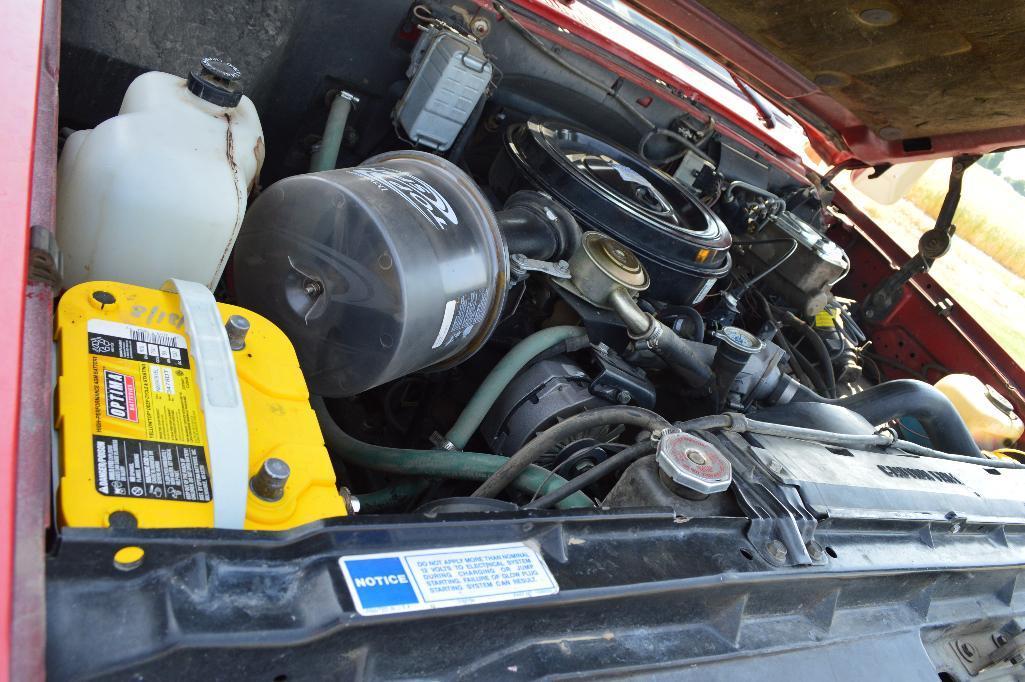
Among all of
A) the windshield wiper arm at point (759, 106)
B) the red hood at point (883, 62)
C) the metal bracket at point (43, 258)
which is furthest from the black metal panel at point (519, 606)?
the windshield wiper arm at point (759, 106)

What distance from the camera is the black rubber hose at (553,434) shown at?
138 centimetres

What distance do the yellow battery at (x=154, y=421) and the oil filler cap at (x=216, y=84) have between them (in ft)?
1.42

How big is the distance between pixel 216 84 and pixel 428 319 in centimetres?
54

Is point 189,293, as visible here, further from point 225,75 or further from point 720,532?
point 720,532

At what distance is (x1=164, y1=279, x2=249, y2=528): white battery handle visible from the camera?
35.5 inches

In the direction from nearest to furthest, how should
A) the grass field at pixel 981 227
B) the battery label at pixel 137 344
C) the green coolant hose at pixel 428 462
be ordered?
the battery label at pixel 137 344
the green coolant hose at pixel 428 462
the grass field at pixel 981 227

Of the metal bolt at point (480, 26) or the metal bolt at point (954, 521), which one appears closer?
the metal bolt at point (954, 521)

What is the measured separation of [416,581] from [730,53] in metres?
1.83

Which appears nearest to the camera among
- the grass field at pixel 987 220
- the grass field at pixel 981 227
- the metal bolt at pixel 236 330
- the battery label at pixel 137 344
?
the battery label at pixel 137 344

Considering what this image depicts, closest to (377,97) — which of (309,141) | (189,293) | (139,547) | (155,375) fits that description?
(309,141)

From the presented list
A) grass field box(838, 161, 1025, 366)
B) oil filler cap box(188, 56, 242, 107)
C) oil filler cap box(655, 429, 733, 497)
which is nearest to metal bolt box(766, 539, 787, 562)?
oil filler cap box(655, 429, 733, 497)

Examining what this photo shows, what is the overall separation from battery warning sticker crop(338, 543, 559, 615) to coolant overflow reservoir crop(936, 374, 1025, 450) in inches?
84.7

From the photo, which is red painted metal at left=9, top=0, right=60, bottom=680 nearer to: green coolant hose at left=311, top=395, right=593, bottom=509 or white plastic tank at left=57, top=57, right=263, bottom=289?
white plastic tank at left=57, top=57, right=263, bottom=289

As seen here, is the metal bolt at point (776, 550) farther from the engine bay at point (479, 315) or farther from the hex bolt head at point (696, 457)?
the hex bolt head at point (696, 457)
